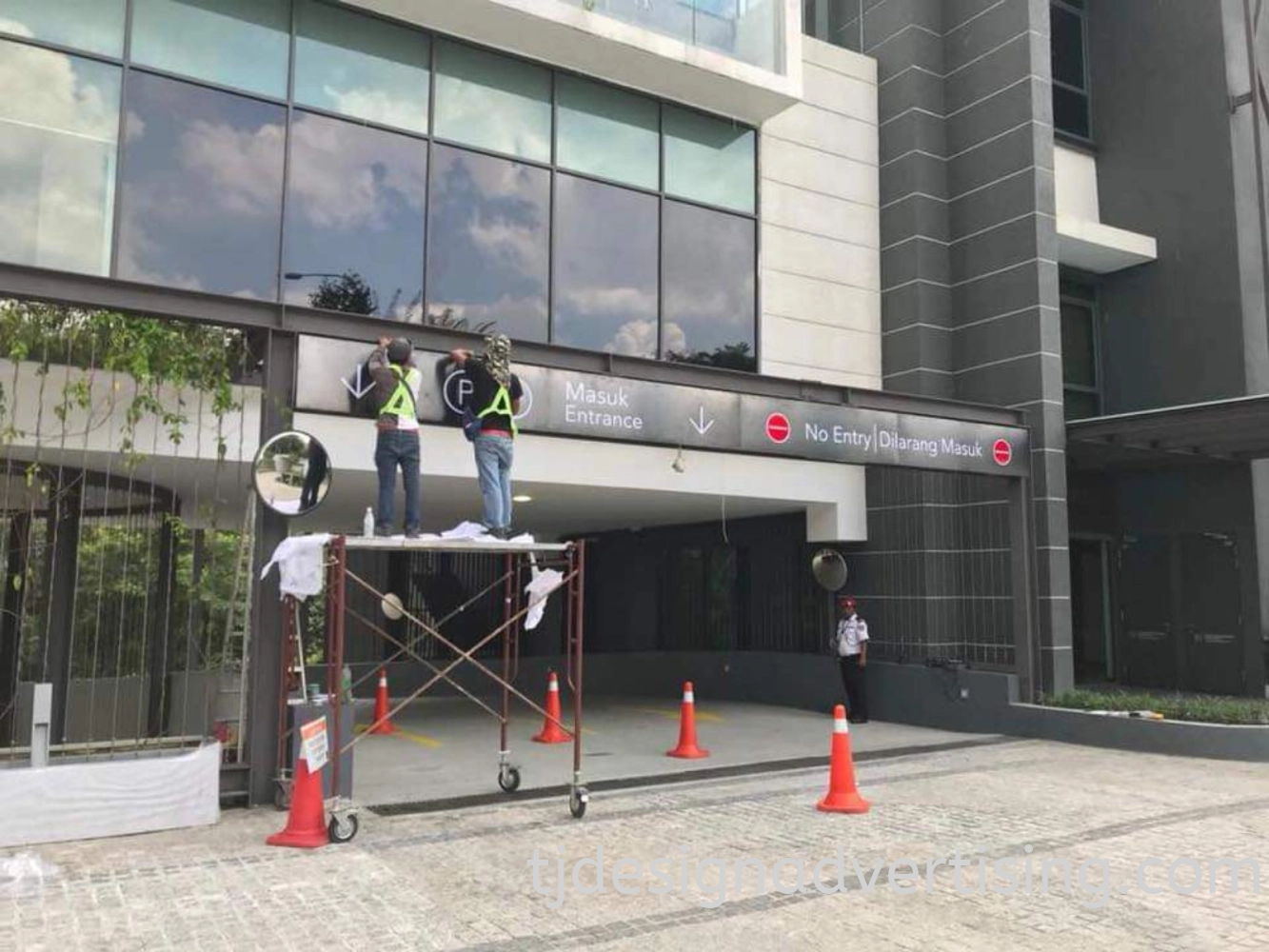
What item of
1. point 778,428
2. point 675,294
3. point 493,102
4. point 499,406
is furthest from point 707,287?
point 499,406

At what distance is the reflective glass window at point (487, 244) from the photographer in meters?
12.5

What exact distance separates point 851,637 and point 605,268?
240 inches

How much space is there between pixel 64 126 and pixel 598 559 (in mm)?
12974

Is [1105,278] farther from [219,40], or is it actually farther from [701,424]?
[219,40]

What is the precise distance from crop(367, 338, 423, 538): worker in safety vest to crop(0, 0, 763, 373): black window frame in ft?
4.43

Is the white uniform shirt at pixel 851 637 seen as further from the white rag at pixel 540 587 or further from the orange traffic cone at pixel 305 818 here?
the orange traffic cone at pixel 305 818

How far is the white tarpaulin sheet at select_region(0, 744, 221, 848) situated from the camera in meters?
7.07

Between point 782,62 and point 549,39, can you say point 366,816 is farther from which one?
point 782,62

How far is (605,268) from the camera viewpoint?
1370 centimetres

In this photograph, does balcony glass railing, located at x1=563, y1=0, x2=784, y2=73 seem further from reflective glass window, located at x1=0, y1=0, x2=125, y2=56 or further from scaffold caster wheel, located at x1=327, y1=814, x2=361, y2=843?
scaffold caster wheel, located at x1=327, y1=814, x2=361, y2=843

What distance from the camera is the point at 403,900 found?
5.90 metres

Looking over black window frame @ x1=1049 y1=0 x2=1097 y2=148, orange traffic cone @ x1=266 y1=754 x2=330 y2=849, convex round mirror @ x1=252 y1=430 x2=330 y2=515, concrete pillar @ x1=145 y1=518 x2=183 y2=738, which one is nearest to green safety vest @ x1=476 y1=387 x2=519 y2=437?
convex round mirror @ x1=252 y1=430 x2=330 y2=515

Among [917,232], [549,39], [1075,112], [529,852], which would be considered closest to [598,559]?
[917,232]

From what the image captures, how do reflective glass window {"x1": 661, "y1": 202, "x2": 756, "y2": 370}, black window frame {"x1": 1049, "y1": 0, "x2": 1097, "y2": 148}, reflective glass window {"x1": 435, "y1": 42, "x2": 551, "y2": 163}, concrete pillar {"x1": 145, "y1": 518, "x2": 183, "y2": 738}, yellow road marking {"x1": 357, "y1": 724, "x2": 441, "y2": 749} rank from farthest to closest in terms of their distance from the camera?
black window frame {"x1": 1049, "y1": 0, "x2": 1097, "y2": 148} < reflective glass window {"x1": 661, "y1": 202, "x2": 756, "y2": 370} < reflective glass window {"x1": 435, "y1": 42, "x2": 551, "y2": 163} < yellow road marking {"x1": 357, "y1": 724, "x2": 441, "y2": 749} < concrete pillar {"x1": 145, "y1": 518, "x2": 183, "y2": 738}
